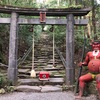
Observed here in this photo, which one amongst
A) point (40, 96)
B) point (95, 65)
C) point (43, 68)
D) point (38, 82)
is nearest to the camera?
point (95, 65)

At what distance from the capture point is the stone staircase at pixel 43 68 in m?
7.54

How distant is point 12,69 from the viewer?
7.41 m

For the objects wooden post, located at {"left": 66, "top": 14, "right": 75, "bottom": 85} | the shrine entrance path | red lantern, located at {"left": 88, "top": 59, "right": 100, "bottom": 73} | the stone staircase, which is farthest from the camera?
the stone staircase

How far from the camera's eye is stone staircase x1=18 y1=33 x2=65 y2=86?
7543mm

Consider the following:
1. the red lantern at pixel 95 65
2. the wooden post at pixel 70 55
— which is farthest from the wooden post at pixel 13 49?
the red lantern at pixel 95 65

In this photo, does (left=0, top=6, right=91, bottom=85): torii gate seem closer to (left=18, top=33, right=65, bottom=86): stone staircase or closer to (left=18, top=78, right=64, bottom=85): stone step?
(left=18, top=78, right=64, bottom=85): stone step

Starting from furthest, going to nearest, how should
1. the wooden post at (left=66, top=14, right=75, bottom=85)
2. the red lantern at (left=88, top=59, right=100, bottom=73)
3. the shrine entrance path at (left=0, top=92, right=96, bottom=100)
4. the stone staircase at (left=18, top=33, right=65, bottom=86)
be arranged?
the stone staircase at (left=18, top=33, right=65, bottom=86) → the wooden post at (left=66, top=14, right=75, bottom=85) → the shrine entrance path at (left=0, top=92, right=96, bottom=100) → the red lantern at (left=88, top=59, right=100, bottom=73)

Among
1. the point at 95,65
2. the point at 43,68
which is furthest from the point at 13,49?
the point at 95,65

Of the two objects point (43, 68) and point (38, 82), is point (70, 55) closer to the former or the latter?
point (38, 82)

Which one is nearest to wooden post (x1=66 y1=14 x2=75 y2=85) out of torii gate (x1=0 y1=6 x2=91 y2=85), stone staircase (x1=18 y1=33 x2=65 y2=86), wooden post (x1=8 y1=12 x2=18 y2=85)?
torii gate (x1=0 y1=6 x2=91 y2=85)

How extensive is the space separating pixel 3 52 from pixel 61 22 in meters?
4.47

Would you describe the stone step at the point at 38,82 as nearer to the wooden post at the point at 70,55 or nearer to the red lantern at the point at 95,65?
the wooden post at the point at 70,55

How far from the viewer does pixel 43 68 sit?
30.2ft

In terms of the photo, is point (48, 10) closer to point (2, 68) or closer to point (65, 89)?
point (65, 89)
